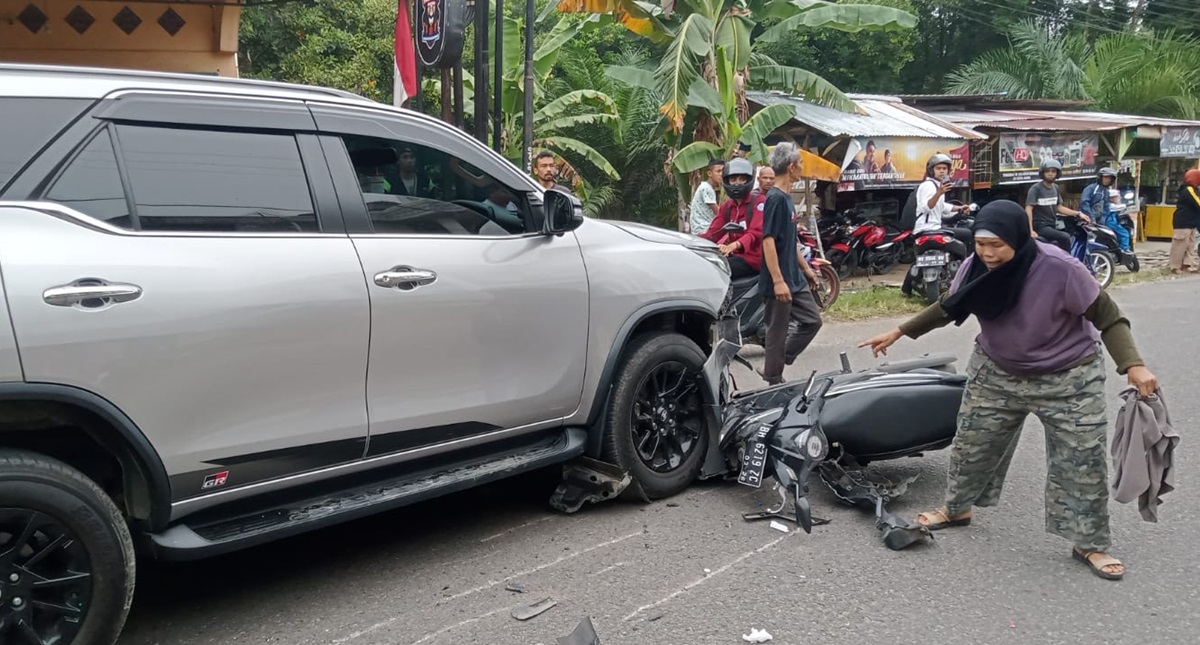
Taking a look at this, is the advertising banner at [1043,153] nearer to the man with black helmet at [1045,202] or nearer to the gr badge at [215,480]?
the man with black helmet at [1045,202]

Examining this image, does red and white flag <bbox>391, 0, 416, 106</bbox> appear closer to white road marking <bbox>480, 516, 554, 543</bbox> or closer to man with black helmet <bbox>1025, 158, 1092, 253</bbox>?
white road marking <bbox>480, 516, 554, 543</bbox>

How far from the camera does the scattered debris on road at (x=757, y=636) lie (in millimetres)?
3389

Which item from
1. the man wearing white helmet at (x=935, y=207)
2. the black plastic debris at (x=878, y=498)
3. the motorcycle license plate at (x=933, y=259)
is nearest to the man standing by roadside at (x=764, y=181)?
the black plastic debris at (x=878, y=498)

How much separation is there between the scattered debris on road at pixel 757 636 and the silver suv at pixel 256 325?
1.28 m

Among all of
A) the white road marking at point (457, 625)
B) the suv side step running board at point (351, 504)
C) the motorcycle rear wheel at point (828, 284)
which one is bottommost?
the white road marking at point (457, 625)

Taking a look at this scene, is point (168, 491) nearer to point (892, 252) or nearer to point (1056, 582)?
point (1056, 582)

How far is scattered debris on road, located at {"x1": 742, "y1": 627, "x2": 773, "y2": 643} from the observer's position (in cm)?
339

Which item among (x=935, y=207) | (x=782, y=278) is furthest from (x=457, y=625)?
(x=935, y=207)

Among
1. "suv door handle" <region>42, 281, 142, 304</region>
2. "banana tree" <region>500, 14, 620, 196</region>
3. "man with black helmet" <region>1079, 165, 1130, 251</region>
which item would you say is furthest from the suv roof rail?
"man with black helmet" <region>1079, 165, 1130, 251</region>

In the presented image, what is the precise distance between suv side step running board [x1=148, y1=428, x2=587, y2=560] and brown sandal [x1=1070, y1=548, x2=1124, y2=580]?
2.28m

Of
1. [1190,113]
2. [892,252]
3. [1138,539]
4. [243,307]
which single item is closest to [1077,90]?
[1190,113]

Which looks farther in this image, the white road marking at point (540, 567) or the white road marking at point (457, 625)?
the white road marking at point (540, 567)

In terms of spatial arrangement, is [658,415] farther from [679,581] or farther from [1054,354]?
[1054,354]

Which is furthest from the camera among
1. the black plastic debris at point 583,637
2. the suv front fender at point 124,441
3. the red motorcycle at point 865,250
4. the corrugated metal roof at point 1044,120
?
the corrugated metal roof at point 1044,120
